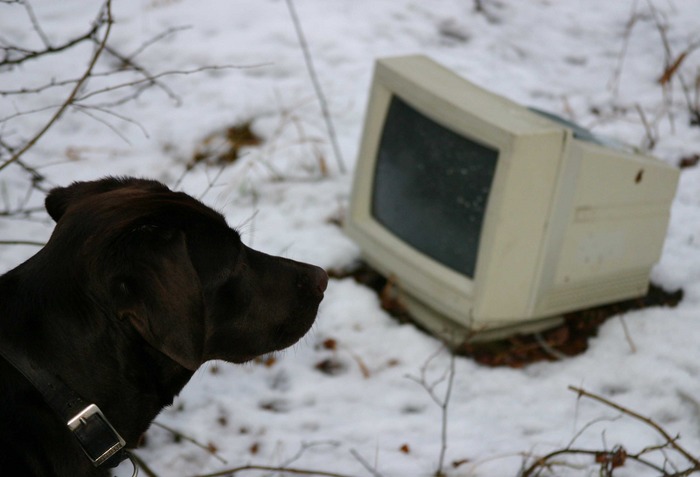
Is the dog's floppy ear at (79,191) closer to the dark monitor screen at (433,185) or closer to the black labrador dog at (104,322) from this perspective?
the black labrador dog at (104,322)

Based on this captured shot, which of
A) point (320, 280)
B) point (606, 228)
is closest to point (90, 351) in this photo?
→ point (320, 280)

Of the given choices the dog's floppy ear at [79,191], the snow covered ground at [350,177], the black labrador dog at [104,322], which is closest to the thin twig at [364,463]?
the snow covered ground at [350,177]

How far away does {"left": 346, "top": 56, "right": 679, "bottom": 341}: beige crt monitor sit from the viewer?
10.8ft

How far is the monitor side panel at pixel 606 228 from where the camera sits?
3371 millimetres

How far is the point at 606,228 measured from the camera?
3.53m

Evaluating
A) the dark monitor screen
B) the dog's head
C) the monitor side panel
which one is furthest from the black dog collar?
the monitor side panel

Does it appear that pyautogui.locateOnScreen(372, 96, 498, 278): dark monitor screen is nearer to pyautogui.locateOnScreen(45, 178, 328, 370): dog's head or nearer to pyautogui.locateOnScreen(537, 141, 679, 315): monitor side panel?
pyautogui.locateOnScreen(537, 141, 679, 315): monitor side panel

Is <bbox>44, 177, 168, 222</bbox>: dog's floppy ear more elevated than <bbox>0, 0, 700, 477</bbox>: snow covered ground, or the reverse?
<bbox>44, 177, 168, 222</bbox>: dog's floppy ear

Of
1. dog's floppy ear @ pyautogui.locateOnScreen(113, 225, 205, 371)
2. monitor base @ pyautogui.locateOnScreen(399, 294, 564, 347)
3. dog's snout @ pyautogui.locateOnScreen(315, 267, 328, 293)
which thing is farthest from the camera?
monitor base @ pyautogui.locateOnScreen(399, 294, 564, 347)

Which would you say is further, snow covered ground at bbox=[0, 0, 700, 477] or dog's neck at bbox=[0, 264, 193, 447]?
snow covered ground at bbox=[0, 0, 700, 477]

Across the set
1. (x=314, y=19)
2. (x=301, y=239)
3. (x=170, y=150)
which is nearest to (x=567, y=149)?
(x=301, y=239)

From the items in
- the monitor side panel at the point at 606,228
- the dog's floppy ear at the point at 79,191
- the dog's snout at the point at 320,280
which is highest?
the dog's floppy ear at the point at 79,191

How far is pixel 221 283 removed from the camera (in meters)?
2.20

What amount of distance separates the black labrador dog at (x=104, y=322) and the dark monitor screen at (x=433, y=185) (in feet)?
4.61
